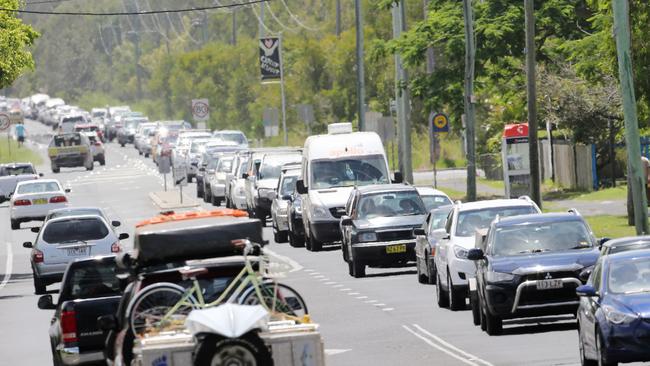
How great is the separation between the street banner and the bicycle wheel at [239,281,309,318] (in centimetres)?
6744

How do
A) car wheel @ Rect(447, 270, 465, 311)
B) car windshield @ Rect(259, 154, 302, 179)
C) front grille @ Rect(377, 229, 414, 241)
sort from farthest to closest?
car windshield @ Rect(259, 154, 302, 179)
front grille @ Rect(377, 229, 414, 241)
car wheel @ Rect(447, 270, 465, 311)

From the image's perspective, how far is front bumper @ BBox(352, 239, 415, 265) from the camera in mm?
34156

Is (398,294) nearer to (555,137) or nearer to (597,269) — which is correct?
(597,269)

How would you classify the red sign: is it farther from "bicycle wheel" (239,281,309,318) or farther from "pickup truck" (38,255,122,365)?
"bicycle wheel" (239,281,309,318)

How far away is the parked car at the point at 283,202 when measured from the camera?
46.0 metres

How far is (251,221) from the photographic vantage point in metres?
15.6

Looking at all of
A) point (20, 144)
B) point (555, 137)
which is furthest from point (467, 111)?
point (20, 144)

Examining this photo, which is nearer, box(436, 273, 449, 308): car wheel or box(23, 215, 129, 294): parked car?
box(436, 273, 449, 308): car wheel

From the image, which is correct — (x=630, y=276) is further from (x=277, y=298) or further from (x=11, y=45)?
(x=11, y=45)

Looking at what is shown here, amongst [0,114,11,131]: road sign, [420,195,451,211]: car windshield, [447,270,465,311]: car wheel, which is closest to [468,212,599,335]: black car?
[447,270,465,311]: car wheel

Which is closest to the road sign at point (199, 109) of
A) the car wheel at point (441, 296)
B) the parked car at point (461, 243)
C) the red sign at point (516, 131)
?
the red sign at point (516, 131)

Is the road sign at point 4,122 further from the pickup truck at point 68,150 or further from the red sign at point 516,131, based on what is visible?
the red sign at point 516,131

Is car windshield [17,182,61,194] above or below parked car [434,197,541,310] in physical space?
above

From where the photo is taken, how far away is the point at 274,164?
5206 cm
